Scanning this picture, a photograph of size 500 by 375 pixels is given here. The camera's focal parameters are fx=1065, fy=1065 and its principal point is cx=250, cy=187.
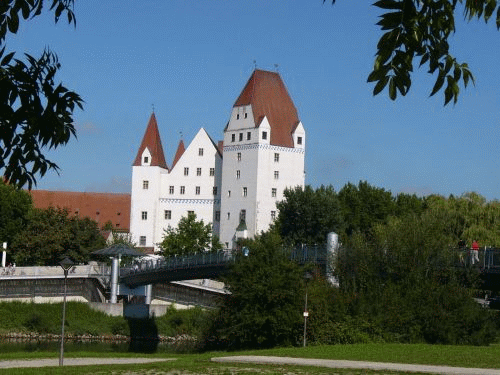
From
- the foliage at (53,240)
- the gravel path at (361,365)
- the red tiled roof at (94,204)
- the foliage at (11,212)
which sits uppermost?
the red tiled roof at (94,204)

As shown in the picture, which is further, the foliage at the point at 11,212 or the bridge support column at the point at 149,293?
the foliage at the point at 11,212

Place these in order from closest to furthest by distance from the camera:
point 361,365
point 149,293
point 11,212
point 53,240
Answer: point 361,365 → point 149,293 → point 53,240 → point 11,212

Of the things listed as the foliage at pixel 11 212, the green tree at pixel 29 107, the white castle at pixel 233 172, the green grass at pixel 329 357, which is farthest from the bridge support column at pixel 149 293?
the green tree at pixel 29 107

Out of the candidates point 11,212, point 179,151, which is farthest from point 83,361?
point 179,151

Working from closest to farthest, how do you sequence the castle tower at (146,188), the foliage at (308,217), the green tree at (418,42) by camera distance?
the green tree at (418,42), the foliage at (308,217), the castle tower at (146,188)

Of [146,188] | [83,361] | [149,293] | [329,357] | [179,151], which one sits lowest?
[83,361]

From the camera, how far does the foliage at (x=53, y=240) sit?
268 ft

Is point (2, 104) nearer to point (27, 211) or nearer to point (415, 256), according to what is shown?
point (415, 256)

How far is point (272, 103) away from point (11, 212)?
27984mm

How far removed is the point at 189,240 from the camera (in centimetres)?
9181

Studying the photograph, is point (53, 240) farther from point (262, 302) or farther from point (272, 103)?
point (262, 302)

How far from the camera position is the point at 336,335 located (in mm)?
40938

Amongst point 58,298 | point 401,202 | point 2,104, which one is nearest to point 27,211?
point 58,298

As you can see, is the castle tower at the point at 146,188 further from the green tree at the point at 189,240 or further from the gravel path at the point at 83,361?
the gravel path at the point at 83,361
